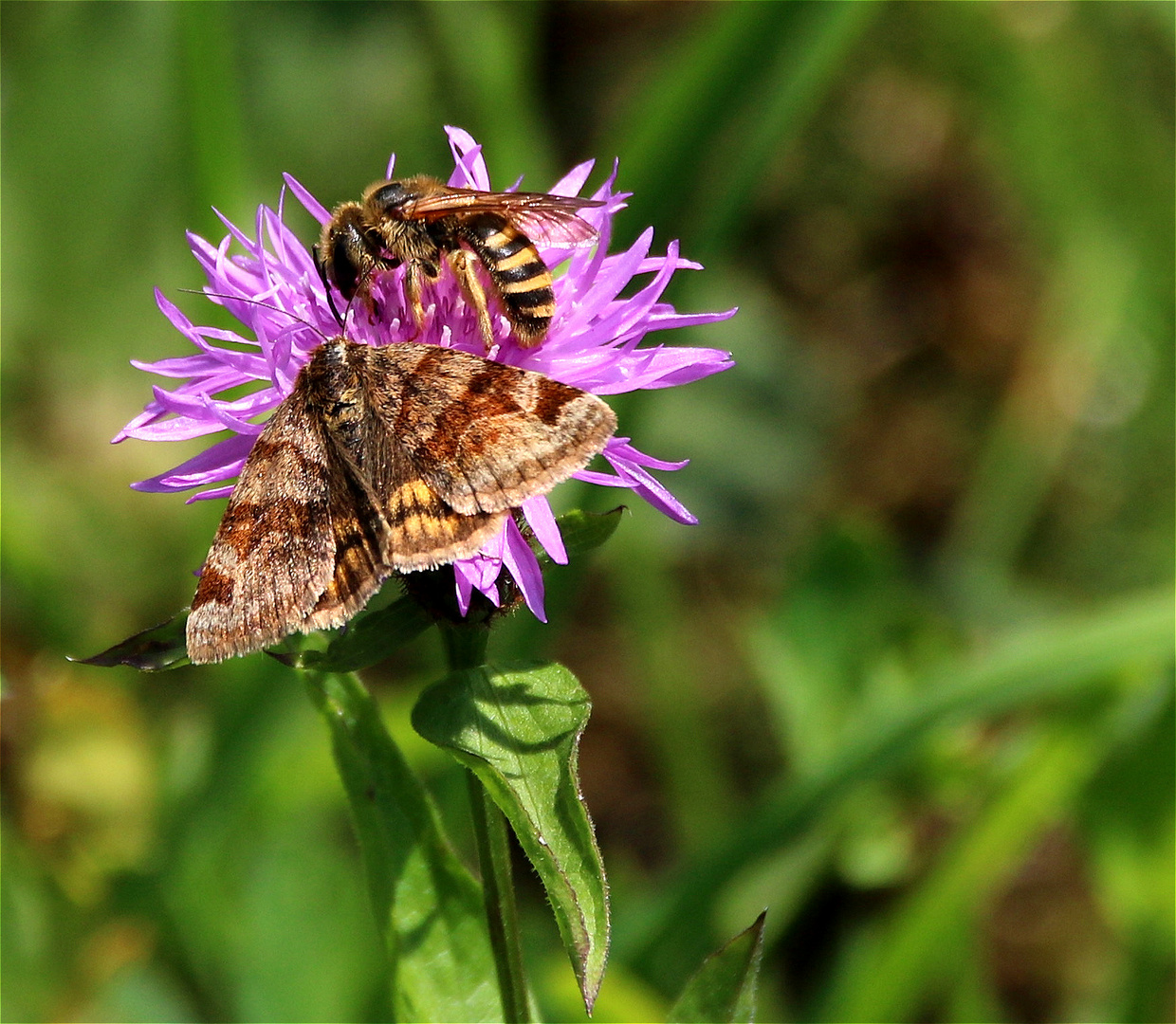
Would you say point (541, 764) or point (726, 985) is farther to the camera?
point (726, 985)

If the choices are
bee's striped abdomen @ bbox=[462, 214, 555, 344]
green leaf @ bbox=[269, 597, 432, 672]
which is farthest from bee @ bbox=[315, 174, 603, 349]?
green leaf @ bbox=[269, 597, 432, 672]

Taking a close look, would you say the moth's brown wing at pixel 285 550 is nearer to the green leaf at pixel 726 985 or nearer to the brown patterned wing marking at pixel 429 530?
the brown patterned wing marking at pixel 429 530

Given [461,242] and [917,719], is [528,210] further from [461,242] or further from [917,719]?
[917,719]

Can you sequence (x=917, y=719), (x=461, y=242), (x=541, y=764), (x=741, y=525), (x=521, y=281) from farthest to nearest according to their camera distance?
(x=741, y=525) < (x=917, y=719) < (x=461, y=242) < (x=521, y=281) < (x=541, y=764)

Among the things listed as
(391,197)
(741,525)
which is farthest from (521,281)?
(741,525)

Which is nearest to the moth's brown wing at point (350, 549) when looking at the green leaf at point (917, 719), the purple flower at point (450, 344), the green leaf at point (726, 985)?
the purple flower at point (450, 344)

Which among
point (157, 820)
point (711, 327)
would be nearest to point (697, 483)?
point (711, 327)
